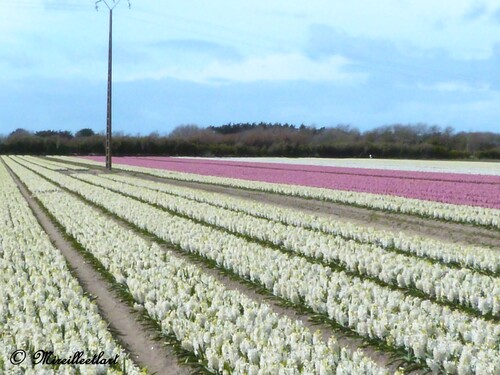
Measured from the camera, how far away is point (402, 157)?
3356 inches

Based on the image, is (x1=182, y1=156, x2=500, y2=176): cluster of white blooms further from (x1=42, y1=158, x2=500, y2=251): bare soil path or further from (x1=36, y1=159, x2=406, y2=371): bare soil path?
(x1=36, y1=159, x2=406, y2=371): bare soil path

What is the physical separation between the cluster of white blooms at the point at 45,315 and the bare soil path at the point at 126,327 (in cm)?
29

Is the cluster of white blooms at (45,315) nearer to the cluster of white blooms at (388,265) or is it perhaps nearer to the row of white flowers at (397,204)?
the cluster of white blooms at (388,265)

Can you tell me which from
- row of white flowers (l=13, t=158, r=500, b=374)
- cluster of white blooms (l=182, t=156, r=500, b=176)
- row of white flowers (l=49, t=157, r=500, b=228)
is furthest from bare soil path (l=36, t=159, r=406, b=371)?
cluster of white blooms (l=182, t=156, r=500, b=176)

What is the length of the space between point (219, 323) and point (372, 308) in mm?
1931

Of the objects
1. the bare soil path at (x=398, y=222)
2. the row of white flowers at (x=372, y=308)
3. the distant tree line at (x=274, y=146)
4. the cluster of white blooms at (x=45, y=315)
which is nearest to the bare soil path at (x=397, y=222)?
→ the bare soil path at (x=398, y=222)

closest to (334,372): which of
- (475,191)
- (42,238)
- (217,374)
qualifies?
(217,374)

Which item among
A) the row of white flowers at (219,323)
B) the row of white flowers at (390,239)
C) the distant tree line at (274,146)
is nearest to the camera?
the row of white flowers at (219,323)

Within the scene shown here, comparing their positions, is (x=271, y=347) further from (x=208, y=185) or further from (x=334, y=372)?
(x=208, y=185)

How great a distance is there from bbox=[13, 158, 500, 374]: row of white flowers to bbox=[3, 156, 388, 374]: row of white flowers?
713 millimetres

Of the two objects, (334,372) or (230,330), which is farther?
(230,330)

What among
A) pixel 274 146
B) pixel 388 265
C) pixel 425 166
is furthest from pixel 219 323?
pixel 274 146

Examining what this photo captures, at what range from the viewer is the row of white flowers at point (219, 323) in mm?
6336

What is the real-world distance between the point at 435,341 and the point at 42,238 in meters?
9.96
